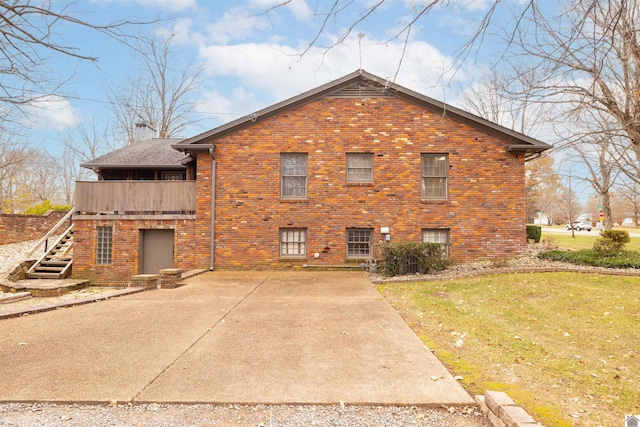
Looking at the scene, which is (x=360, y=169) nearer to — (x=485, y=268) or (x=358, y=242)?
(x=358, y=242)

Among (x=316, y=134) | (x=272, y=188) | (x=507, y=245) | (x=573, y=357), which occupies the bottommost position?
(x=573, y=357)

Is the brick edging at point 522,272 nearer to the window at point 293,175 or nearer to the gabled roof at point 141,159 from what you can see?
the window at point 293,175

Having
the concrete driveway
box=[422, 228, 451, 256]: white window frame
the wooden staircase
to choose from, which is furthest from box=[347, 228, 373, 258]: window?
the wooden staircase

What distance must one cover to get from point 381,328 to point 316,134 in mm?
8871

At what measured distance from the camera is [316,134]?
1316 cm

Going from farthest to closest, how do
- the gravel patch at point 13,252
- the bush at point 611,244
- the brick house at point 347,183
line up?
the gravel patch at point 13,252 → the brick house at point 347,183 → the bush at point 611,244

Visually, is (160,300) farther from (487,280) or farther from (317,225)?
(487,280)

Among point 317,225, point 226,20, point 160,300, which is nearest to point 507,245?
point 317,225

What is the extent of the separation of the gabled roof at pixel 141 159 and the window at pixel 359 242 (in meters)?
7.44

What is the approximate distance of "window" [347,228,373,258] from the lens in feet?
43.1

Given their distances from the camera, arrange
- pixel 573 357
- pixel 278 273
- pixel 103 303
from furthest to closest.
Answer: pixel 278 273 < pixel 103 303 < pixel 573 357

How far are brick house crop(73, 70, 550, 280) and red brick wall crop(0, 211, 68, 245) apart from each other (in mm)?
12839

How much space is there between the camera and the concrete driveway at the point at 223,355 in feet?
11.3

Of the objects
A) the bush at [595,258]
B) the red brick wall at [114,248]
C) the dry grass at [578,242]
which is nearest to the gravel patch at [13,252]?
the red brick wall at [114,248]
